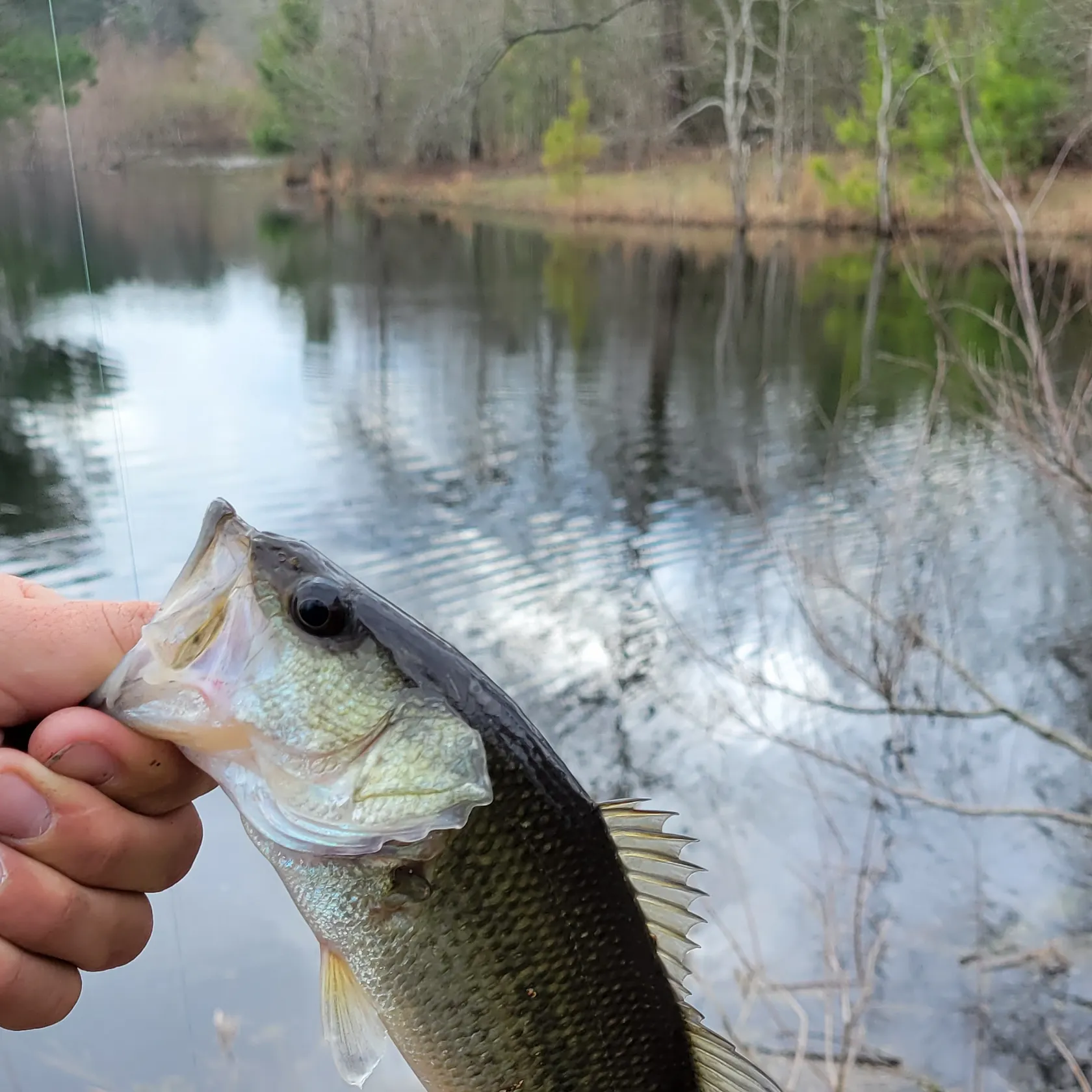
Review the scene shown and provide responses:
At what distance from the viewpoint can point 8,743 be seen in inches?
39.6

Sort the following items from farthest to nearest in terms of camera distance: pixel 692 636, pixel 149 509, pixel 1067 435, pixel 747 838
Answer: pixel 149 509 → pixel 692 636 → pixel 747 838 → pixel 1067 435

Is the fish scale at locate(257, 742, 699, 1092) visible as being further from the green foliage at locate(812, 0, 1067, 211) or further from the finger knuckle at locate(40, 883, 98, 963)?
the green foliage at locate(812, 0, 1067, 211)

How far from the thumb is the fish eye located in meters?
0.19

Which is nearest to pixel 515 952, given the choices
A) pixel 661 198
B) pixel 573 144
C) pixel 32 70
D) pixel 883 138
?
pixel 32 70

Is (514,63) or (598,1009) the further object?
(514,63)

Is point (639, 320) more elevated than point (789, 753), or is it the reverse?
point (639, 320)

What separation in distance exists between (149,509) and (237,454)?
1.17m

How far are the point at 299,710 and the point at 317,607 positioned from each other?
0.09 m

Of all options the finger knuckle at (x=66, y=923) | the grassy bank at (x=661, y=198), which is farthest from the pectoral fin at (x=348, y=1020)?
the grassy bank at (x=661, y=198)

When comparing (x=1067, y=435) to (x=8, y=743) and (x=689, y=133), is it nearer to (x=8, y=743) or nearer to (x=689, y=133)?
(x=8, y=743)

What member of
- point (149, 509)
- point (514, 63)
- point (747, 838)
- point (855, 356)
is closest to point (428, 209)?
point (514, 63)

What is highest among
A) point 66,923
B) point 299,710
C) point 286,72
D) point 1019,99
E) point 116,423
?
point 286,72

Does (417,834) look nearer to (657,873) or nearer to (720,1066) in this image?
(657,873)

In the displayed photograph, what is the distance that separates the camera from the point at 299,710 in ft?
2.86
